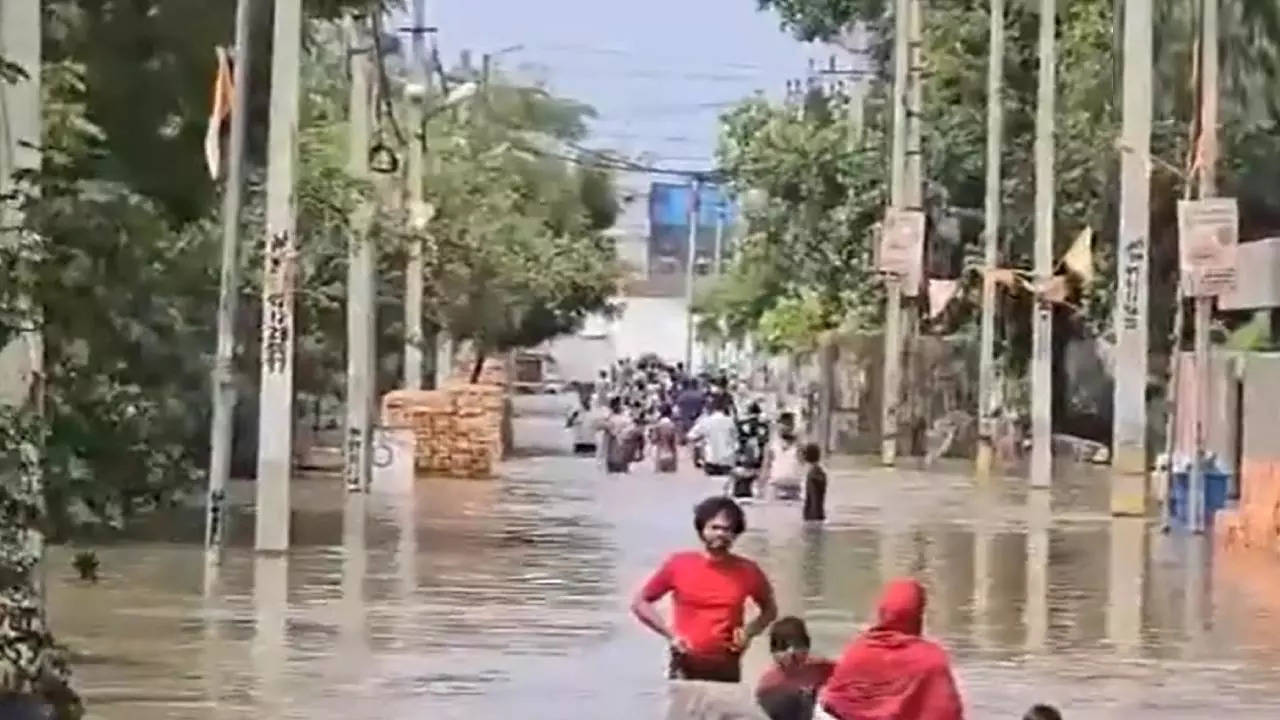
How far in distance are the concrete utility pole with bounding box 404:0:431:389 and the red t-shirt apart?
42.5 metres

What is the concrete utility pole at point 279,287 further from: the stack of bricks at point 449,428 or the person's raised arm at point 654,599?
the stack of bricks at point 449,428

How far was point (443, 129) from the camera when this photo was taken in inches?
3241

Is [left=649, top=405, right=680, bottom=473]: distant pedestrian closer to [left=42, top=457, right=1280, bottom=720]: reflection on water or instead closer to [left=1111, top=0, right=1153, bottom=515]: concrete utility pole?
[left=42, top=457, right=1280, bottom=720]: reflection on water

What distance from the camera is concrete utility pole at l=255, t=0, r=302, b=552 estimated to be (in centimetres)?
3150

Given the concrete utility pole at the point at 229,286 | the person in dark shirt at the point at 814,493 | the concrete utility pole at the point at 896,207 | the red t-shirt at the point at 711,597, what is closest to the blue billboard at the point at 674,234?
the concrete utility pole at the point at 896,207

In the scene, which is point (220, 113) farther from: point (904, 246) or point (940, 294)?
point (940, 294)

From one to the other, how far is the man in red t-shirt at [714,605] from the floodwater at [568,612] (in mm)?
5040

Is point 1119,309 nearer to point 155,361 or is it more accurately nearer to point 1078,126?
point 155,361

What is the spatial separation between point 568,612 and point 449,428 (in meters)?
29.3

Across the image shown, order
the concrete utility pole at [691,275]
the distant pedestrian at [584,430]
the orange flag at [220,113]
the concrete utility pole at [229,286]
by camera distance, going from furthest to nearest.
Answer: the concrete utility pole at [691,275]
the distant pedestrian at [584,430]
the orange flag at [220,113]
the concrete utility pole at [229,286]

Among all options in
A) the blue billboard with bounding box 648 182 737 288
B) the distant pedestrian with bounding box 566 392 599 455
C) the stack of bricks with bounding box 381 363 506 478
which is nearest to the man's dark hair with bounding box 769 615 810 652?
the stack of bricks with bounding box 381 363 506 478

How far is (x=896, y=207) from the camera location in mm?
61344

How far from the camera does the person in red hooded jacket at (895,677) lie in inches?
452

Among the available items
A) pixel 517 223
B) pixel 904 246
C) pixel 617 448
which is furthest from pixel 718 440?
pixel 517 223
